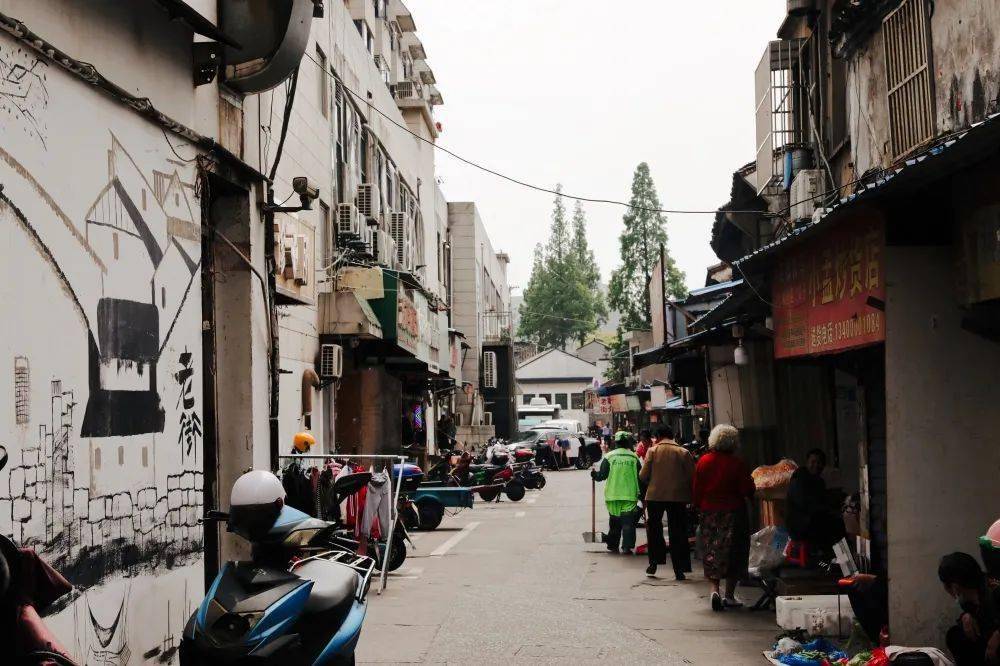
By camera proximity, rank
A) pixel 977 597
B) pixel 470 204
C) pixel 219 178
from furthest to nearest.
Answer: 1. pixel 470 204
2. pixel 219 178
3. pixel 977 597

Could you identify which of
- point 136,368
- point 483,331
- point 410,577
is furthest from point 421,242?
point 136,368

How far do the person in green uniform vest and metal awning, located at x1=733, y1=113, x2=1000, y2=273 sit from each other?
7.47 m

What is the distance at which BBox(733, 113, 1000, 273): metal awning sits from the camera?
6.09m

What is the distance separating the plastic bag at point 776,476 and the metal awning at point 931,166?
4.33 meters

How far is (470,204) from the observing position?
178 ft

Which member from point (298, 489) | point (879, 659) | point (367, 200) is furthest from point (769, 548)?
point (367, 200)

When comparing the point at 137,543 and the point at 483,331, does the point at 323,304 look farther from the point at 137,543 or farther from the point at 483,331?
the point at 483,331

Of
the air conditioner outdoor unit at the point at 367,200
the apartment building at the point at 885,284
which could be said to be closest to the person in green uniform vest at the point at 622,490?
the apartment building at the point at 885,284

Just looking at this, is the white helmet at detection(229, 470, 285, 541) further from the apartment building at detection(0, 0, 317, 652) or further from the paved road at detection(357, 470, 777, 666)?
the paved road at detection(357, 470, 777, 666)

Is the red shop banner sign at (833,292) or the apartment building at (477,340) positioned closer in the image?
the red shop banner sign at (833,292)

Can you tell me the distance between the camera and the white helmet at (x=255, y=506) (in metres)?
5.68

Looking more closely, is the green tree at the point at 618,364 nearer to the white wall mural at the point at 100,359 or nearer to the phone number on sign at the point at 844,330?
the phone number on sign at the point at 844,330

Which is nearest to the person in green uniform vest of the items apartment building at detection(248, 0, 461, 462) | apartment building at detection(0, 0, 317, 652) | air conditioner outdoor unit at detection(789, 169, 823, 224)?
air conditioner outdoor unit at detection(789, 169, 823, 224)

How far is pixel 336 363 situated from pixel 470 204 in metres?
33.9
